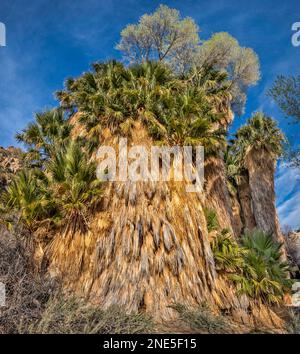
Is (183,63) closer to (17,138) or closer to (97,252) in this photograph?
(17,138)

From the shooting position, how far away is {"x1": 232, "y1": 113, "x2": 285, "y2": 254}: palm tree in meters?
23.4

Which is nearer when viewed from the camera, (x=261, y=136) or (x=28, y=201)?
(x=28, y=201)

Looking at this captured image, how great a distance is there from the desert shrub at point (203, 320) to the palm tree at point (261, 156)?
48.8ft

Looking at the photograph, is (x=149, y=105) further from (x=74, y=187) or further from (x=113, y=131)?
(x=74, y=187)

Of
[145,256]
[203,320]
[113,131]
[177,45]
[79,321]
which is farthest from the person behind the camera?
[177,45]

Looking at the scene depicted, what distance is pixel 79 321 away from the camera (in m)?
7.00

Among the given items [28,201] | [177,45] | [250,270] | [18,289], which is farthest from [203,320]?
[177,45]

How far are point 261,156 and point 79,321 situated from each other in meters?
21.1

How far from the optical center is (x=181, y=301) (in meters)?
9.88

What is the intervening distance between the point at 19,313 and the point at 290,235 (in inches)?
1389

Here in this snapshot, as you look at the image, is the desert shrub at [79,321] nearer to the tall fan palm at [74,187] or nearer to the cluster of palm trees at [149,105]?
the tall fan palm at [74,187]

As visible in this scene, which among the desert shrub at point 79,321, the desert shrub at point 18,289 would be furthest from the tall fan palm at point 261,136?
the desert shrub at point 18,289

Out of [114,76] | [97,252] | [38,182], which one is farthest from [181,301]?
[114,76]

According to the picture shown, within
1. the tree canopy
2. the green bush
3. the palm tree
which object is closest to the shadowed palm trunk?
the palm tree
